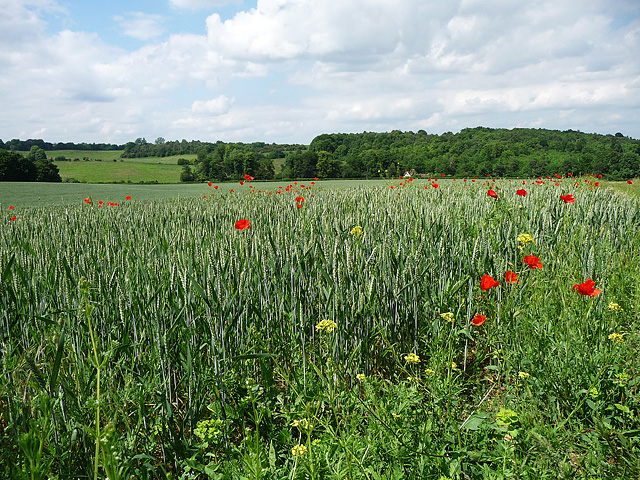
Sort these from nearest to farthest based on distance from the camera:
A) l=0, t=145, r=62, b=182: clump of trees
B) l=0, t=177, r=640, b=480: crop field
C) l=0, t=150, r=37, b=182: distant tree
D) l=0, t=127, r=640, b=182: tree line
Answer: l=0, t=177, r=640, b=480: crop field → l=0, t=127, r=640, b=182: tree line → l=0, t=150, r=37, b=182: distant tree → l=0, t=145, r=62, b=182: clump of trees

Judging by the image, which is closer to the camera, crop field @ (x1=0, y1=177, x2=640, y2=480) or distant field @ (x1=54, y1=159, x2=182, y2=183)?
crop field @ (x1=0, y1=177, x2=640, y2=480)

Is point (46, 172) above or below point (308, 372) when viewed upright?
above

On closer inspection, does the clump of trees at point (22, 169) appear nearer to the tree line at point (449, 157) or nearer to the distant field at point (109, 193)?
the tree line at point (449, 157)

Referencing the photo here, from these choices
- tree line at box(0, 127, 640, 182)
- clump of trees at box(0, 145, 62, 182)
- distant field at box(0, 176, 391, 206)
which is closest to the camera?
distant field at box(0, 176, 391, 206)

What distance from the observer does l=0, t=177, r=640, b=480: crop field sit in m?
1.42

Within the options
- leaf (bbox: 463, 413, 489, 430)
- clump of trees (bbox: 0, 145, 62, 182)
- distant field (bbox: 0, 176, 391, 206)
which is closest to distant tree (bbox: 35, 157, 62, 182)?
clump of trees (bbox: 0, 145, 62, 182)

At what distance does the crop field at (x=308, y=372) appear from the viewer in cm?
142

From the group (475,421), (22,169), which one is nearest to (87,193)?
(475,421)

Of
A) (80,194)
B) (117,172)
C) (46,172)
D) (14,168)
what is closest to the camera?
(80,194)

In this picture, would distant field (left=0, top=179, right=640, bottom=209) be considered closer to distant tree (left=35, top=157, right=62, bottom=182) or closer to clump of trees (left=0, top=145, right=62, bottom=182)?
clump of trees (left=0, top=145, right=62, bottom=182)

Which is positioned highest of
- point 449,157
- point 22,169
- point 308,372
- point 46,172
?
point 449,157

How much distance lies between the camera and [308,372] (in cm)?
212

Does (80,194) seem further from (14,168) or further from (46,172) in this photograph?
(46,172)

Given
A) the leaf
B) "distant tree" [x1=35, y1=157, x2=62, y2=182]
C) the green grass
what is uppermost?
"distant tree" [x1=35, y1=157, x2=62, y2=182]
